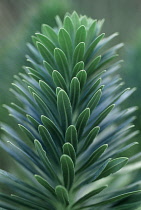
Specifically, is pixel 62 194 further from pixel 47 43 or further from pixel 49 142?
pixel 47 43

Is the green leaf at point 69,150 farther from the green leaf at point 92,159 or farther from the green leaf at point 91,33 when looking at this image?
the green leaf at point 91,33

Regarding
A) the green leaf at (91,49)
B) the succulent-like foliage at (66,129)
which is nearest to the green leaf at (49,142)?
the succulent-like foliage at (66,129)

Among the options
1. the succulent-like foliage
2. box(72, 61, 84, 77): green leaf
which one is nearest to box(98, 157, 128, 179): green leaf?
the succulent-like foliage

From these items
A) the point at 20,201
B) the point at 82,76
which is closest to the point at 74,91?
the point at 82,76

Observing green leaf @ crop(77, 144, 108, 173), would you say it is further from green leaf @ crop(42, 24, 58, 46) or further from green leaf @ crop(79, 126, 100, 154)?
green leaf @ crop(42, 24, 58, 46)

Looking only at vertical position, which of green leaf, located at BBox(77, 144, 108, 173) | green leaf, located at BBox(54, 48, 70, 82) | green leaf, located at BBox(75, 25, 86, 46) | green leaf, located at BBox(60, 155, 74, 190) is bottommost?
green leaf, located at BBox(60, 155, 74, 190)

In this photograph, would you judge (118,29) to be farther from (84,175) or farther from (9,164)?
(84,175)
